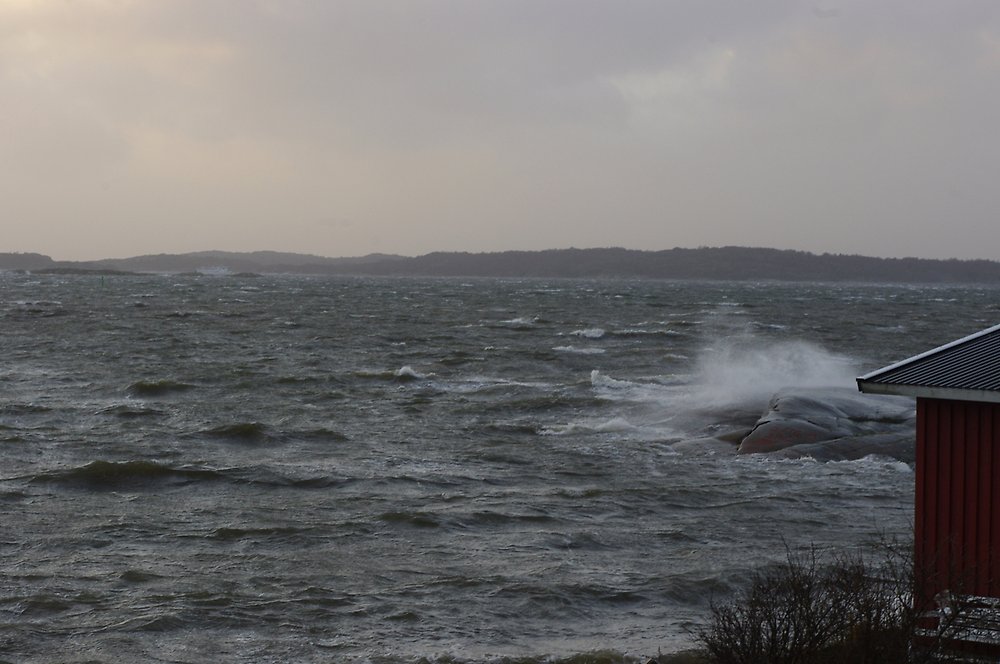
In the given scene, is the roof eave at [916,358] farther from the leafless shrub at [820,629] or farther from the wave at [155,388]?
the wave at [155,388]

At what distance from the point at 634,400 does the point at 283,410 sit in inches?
394

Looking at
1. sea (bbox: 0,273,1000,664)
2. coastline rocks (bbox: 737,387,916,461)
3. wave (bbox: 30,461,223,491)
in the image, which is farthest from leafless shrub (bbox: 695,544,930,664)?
coastline rocks (bbox: 737,387,916,461)

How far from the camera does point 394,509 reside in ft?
57.5

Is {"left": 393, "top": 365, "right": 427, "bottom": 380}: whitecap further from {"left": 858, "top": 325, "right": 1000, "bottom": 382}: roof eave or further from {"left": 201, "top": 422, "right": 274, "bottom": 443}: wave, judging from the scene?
{"left": 858, "top": 325, "right": 1000, "bottom": 382}: roof eave

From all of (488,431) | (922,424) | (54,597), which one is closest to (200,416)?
Answer: (488,431)

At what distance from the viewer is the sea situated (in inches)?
470

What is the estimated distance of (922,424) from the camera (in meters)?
9.70

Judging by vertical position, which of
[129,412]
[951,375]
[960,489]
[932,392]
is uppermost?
[951,375]

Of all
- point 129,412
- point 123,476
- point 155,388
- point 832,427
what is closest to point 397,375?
point 155,388

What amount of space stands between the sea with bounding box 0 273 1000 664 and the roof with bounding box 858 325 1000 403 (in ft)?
11.6

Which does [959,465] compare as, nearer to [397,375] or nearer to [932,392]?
[932,392]

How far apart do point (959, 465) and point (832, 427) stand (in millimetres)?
14765

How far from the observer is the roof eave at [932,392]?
9.01 meters

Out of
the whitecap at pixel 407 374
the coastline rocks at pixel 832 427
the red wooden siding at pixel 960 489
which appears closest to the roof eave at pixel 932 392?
the red wooden siding at pixel 960 489
